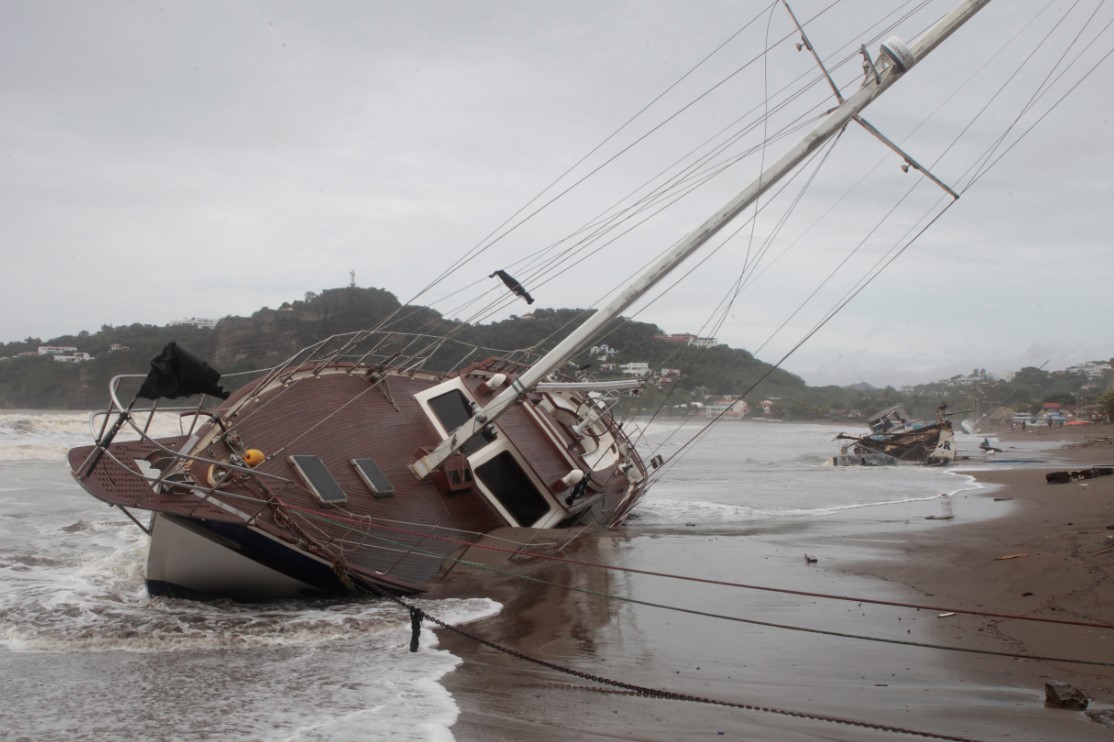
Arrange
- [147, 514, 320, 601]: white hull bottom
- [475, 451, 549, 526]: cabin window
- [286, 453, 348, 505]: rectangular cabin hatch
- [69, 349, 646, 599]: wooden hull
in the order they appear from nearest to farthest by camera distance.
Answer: [69, 349, 646, 599]: wooden hull
[147, 514, 320, 601]: white hull bottom
[286, 453, 348, 505]: rectangular cabin hatch
[475, 451, 549, 526]: cabin window

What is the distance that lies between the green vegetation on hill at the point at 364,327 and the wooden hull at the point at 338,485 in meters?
2.33

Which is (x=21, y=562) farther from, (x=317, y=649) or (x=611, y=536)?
(x=611, y=536)

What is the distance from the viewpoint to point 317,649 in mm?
8016

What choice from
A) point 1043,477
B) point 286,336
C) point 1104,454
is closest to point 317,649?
point 1043,477

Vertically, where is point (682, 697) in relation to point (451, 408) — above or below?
below

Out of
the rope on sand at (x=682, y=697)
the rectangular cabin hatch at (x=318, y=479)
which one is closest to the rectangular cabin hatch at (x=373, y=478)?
the rectangular cabin hatch at (x=318, y=479)

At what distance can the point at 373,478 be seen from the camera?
37.0 ft

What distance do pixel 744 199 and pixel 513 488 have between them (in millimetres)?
5231

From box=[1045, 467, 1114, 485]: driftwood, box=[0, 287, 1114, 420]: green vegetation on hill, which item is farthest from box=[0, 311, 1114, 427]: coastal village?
box=[1045, 467, 1114, 485]: driftwood

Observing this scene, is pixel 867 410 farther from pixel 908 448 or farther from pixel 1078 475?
pixel 1078 475

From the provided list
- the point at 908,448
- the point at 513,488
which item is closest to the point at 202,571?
the point at 513,488

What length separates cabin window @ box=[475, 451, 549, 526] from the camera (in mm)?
12641

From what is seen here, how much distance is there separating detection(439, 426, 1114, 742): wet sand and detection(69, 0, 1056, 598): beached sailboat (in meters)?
1.06

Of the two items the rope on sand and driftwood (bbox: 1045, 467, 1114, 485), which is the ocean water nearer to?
the rope on sand
